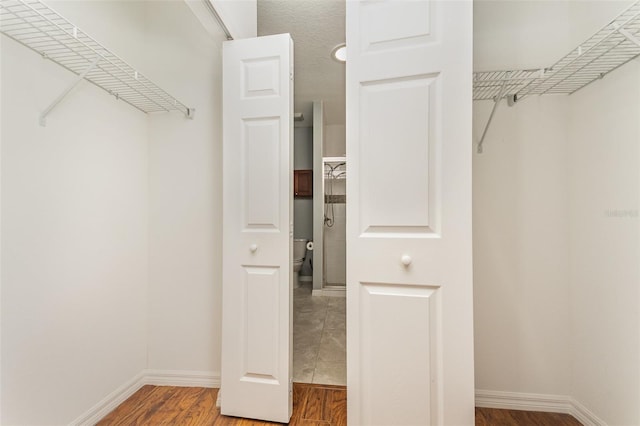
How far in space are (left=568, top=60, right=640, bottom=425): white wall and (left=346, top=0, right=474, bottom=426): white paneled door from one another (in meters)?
0.73

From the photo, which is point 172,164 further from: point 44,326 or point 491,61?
point 491,61

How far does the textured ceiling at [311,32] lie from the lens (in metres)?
1.72

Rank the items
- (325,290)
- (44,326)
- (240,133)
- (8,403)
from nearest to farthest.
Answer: (8,403), (44,326), (240,133), (325,290)

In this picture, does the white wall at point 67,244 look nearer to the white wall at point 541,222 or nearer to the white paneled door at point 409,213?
the white paneled door at point 409,213

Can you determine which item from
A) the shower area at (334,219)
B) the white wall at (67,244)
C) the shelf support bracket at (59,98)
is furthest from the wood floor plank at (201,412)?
the shower area at (334,219)

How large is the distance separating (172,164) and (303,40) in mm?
1388

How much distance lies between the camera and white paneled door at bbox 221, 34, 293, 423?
136cm

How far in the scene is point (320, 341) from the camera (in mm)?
2205

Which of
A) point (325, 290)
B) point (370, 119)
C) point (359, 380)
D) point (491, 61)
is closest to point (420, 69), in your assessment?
point (370, 119)

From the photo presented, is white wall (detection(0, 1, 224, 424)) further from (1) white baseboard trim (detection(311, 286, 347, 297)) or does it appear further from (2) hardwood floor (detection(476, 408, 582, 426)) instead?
(1) white baseboard trim (detection(311, 286, 347, 297))

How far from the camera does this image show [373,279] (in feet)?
3.52

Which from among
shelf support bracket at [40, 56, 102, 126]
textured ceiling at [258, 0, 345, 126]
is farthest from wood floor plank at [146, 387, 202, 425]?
textured ceiling at [258, 0, 345, 126]

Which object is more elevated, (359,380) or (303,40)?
(303,40)

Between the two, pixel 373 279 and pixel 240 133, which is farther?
pixel 240 133
